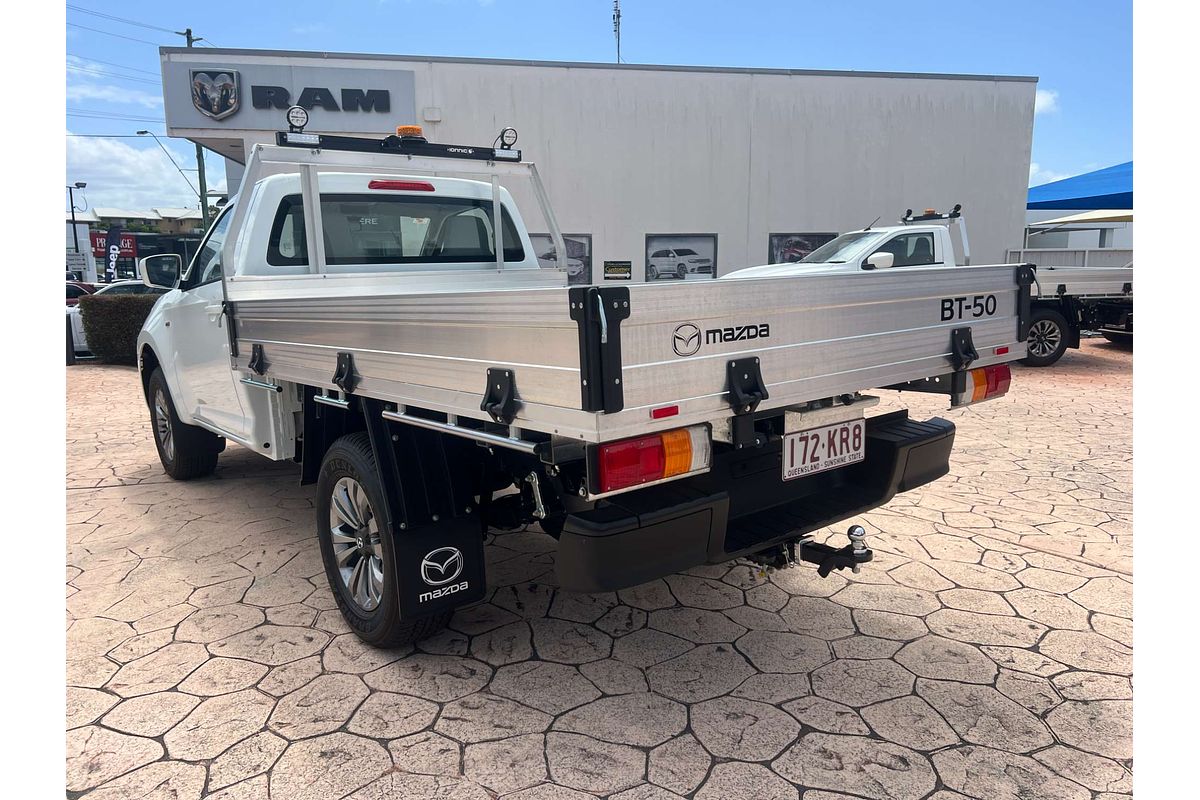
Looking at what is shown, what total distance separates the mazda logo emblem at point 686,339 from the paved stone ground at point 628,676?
1317mm

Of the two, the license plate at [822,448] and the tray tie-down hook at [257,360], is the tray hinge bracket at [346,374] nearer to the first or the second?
the tray tie-down hook at [257,360]

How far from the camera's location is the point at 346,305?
2.76 meters

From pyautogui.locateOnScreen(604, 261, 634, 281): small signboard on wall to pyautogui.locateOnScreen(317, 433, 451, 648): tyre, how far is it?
1203 cm

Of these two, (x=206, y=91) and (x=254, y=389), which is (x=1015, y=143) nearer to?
(x=206, y=91)

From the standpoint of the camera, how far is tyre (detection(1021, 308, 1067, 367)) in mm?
11109

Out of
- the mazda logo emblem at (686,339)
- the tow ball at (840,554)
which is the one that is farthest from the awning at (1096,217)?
the mazda logo emblem at (686,339)

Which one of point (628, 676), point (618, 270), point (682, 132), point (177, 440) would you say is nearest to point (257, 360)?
point (628, 676)

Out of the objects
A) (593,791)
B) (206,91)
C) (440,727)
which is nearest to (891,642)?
(593,791)

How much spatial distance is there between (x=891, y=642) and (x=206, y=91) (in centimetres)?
1463

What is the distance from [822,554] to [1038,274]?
9.62 meters

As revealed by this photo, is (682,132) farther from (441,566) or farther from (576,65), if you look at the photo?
(441,566)

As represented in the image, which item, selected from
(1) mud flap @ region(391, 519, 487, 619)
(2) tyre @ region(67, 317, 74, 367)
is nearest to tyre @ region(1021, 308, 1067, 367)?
(1) mud flap @ region(391, 519, 487, 619)

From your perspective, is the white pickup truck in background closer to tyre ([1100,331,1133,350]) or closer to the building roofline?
tyre ([1100,331,1133,350])

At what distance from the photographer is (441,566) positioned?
289 centimetres
